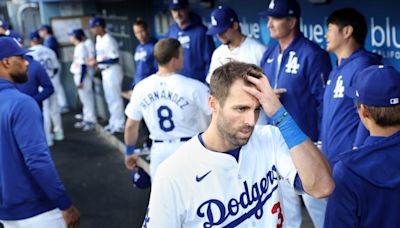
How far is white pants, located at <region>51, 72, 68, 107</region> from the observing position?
9633mm

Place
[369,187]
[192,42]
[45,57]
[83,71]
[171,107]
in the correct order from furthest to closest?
[83,71] < [45,57] < [192,42] < [171,107] < [369,187]

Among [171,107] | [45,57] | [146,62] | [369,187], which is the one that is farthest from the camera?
[45,57]

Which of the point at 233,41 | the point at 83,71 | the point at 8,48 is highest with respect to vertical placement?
the point at 8,48

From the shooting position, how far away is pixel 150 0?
31.0 ft

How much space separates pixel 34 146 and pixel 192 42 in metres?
3.19

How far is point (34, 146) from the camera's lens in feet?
8.80

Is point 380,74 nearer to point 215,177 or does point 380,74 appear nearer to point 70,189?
point 215,177

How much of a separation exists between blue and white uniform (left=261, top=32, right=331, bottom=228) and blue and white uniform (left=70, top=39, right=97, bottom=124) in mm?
5726

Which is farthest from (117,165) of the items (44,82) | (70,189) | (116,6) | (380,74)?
(380,74)

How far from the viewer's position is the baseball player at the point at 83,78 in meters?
8.62

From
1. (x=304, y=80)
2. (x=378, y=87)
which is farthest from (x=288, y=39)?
(x=378, y=87)

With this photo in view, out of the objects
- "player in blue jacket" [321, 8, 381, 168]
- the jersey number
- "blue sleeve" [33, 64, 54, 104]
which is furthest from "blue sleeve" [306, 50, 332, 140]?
"blue sleeve" [33, 64, 54, 104]

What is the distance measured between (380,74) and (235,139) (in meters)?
0.68

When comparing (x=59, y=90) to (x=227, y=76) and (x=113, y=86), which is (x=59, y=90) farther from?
(x=227, y=76)
